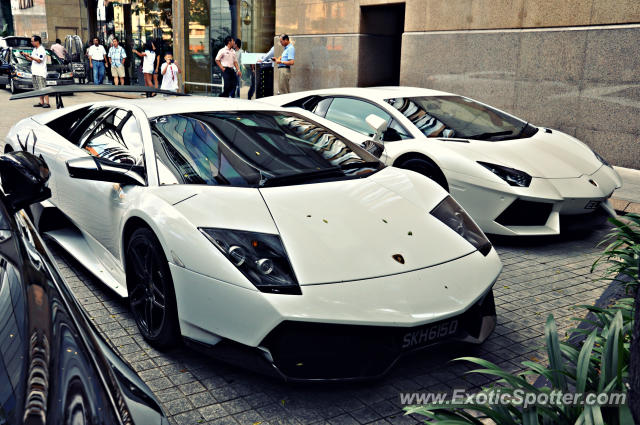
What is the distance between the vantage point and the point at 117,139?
4387mm

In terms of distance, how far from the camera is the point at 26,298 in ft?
6.15

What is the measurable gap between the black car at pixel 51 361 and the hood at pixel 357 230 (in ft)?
4.09

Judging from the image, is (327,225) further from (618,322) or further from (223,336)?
(618,322)

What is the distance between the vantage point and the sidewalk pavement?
7273mm

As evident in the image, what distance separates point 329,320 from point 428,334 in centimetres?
56

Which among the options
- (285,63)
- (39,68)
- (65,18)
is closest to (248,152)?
(285,63)

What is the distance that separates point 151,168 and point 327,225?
3.97ft

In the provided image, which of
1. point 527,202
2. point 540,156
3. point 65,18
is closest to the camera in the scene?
point 527,202

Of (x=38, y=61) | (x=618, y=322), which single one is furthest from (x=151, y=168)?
(x=38, y=61)

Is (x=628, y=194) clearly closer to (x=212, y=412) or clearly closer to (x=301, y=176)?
(x=301, y=176)

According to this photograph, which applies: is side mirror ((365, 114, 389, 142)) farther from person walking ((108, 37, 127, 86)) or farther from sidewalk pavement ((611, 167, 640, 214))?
person walking ((108, 37, 127, 86))

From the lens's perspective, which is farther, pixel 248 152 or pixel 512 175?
pixel 512 175

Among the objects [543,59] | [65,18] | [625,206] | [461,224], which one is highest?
[65,18]

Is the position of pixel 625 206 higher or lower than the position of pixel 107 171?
lower
